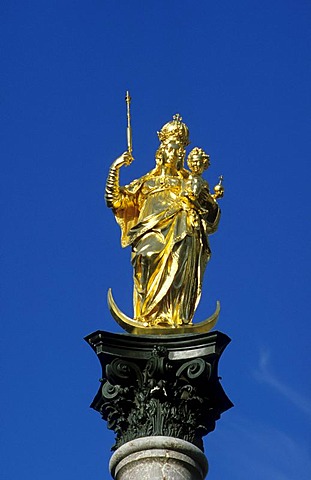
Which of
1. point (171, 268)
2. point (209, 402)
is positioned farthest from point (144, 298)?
point (209, 402)

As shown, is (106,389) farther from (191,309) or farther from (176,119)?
(176,119)

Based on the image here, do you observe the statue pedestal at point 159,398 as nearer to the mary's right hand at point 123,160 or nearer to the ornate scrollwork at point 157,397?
the ornate scrollwork at point 157,397

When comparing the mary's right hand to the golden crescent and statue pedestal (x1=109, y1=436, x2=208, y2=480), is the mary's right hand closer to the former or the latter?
the golden crescent

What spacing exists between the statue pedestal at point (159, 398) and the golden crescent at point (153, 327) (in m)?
0.45

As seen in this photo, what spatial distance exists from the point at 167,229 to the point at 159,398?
132 inches

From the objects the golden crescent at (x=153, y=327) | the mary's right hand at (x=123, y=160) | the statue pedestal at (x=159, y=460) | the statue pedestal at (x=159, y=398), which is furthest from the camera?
the mary's right hand at (x=123, y=160)

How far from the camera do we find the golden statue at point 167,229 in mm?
24359

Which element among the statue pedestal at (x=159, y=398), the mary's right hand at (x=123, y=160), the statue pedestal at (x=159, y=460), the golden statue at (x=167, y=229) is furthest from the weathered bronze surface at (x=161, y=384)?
the mary's right hand at (x=123, y=160)

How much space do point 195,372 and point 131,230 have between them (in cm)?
338

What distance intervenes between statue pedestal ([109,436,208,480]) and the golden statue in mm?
2121

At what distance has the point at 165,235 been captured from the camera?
81.7 ft

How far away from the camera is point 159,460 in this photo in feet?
72.9

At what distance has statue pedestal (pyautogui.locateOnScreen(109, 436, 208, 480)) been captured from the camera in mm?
22188

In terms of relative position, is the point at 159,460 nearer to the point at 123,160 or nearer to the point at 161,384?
the point at 161,384
